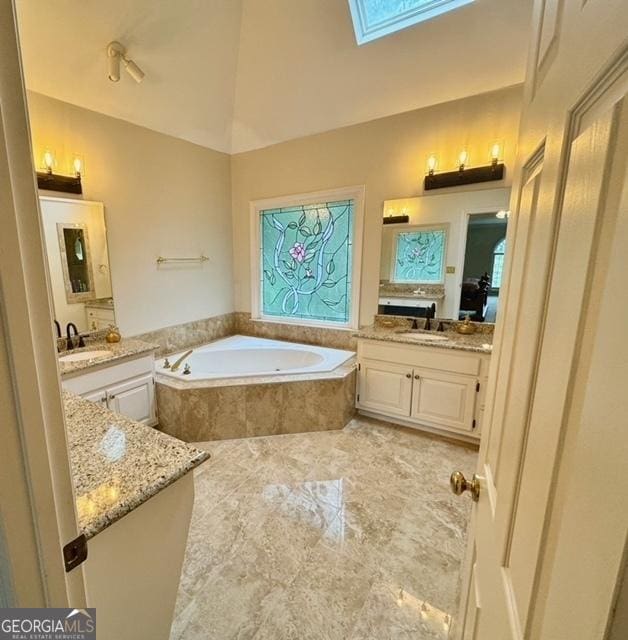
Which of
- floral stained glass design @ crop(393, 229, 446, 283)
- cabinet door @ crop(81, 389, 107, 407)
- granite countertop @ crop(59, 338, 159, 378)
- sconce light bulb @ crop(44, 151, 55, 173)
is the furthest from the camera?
floral stained glass design @ crop(393, 229, 446, 283)

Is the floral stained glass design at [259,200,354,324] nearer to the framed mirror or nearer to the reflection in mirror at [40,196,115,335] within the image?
the reflection in mirror at [40,196,115,335]

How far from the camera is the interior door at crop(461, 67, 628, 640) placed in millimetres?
291

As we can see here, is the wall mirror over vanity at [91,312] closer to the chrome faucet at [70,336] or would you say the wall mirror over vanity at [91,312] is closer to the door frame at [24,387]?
the chrome faucet at [70,336]

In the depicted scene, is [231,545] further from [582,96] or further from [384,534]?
[582,96]

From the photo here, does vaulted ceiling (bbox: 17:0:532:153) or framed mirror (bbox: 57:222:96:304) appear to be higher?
vaulted ceiling (bbox: 17:0:532:153)

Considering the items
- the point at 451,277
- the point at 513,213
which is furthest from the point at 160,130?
the point at 513,213

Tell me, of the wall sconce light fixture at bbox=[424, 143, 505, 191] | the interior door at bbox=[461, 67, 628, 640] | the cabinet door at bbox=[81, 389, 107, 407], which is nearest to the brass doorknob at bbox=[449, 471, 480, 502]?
the interior door at bbox=[461, 67, 628, 640]

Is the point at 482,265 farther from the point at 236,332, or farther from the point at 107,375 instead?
the point at 107,375

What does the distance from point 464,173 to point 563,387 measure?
267 cm

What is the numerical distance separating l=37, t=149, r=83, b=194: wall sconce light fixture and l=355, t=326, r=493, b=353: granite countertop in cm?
255

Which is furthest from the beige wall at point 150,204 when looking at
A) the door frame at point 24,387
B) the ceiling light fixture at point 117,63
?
the door frame at point 24,387

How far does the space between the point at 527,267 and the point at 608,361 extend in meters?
0.37

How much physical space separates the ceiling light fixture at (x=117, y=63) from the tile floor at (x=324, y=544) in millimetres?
2688

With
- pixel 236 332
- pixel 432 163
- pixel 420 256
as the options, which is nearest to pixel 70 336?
pixel 236 332
